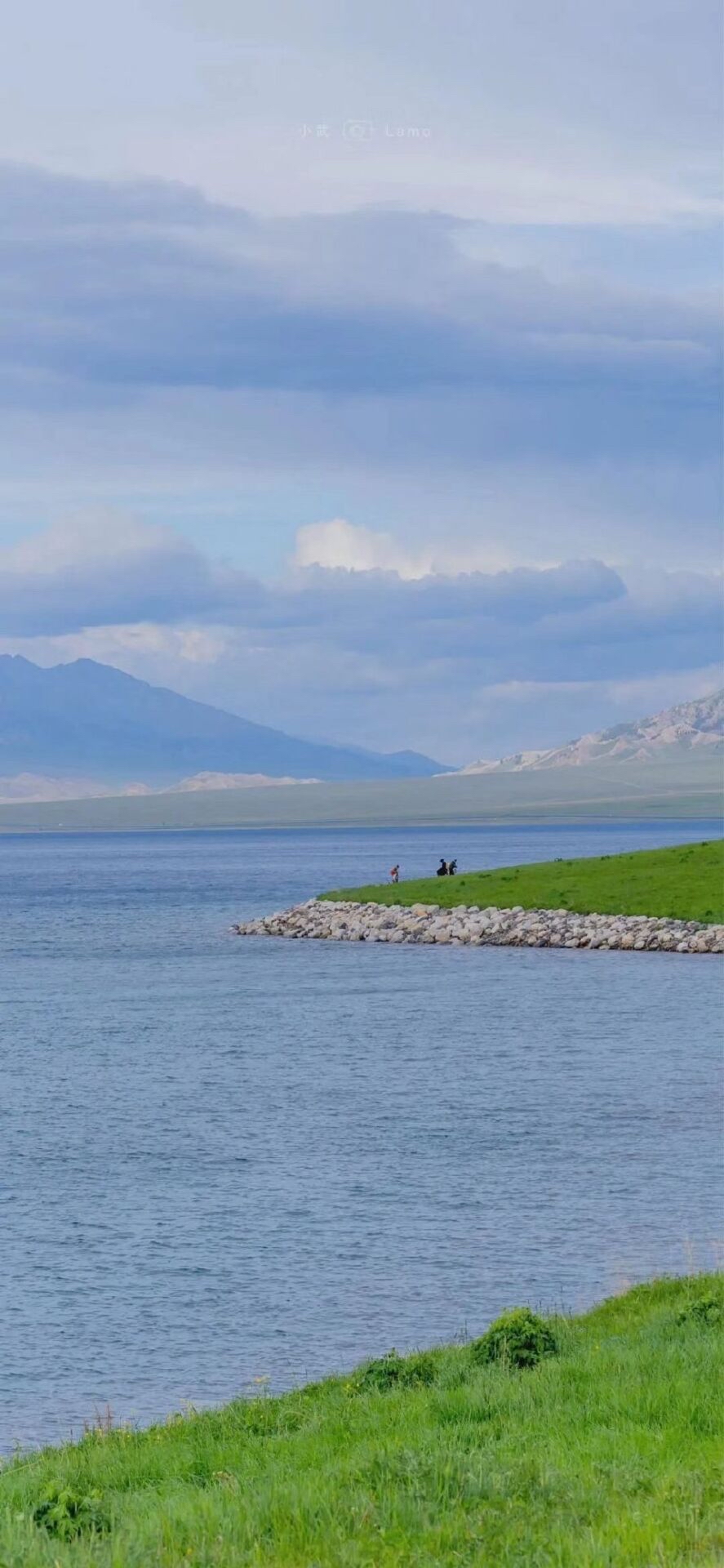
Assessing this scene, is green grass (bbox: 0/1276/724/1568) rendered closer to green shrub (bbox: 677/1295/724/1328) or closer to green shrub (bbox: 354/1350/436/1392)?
green shrub (bbox: 354/1350/436/1392)

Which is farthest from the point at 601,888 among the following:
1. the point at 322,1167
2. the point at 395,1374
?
the point at 395,1374

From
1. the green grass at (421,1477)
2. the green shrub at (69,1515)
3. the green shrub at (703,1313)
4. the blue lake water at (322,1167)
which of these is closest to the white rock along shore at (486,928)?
the blue lake water at (322,1167)

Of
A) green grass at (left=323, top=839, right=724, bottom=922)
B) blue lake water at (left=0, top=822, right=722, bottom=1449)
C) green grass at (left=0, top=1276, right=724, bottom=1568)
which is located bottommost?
blue lake water at (left=0, top=822, right=722, bottom=1449)

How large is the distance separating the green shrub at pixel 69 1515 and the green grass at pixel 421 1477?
0.02m

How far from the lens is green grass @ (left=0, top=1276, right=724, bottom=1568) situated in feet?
30.9

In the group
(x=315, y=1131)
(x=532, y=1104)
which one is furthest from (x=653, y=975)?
(x=315, y=1131)

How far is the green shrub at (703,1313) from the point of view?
17219mm

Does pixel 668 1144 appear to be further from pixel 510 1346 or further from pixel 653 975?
pixel 653 975

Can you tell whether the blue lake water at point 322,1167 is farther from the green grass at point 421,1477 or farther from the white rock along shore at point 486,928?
the white rock along shore at point 486,928

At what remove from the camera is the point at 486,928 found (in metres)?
81.7

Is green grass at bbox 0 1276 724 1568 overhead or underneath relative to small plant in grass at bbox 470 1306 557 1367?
overhead

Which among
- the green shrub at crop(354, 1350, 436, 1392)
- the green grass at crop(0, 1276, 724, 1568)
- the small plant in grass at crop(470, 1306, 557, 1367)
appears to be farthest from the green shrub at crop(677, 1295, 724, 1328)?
the green shrub at crop(354, 1350, 436, 1392)

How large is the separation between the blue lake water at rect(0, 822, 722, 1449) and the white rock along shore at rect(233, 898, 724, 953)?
7994mm

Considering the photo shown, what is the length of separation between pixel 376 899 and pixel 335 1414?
7834cm
